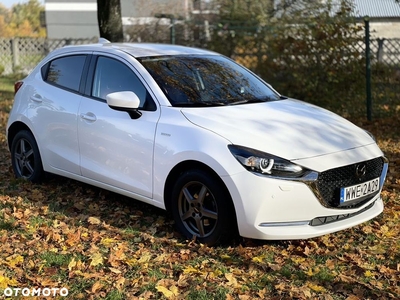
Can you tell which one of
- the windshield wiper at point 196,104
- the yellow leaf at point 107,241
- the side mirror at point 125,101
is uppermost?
the side mirror at point 125,101

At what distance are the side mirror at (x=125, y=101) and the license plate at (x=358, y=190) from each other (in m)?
1.93

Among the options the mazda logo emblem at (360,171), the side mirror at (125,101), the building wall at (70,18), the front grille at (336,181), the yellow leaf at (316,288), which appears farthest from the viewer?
the building wall at (70,18)

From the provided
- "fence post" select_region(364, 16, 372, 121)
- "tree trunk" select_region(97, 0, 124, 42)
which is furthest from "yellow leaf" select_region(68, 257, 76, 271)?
"fence post" select_region(364, 16, 372, 121)

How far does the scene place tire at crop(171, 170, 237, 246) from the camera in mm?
4469

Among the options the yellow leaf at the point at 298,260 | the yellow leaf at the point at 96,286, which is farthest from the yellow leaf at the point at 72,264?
the yellow leaf at the point at 298,260

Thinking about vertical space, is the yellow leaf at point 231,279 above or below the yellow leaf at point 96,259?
above

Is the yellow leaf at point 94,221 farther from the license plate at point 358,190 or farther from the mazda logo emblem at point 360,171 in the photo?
the mazda logo emblem at point 360,171

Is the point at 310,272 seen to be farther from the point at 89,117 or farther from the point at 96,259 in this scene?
the point at 89,117

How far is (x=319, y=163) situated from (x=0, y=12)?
47.9 metres

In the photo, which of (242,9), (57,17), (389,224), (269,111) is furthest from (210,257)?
(57,17)

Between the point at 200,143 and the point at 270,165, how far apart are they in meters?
0.62

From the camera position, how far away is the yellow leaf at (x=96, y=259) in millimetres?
4395

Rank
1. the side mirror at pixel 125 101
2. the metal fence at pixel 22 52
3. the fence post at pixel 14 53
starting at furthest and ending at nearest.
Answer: the fence post at pixel 14 53 < the metal fence at pixel 22 52 < the side mirror at pixel 125 101

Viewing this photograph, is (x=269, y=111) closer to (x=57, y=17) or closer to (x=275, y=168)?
(x=275, y=168)
